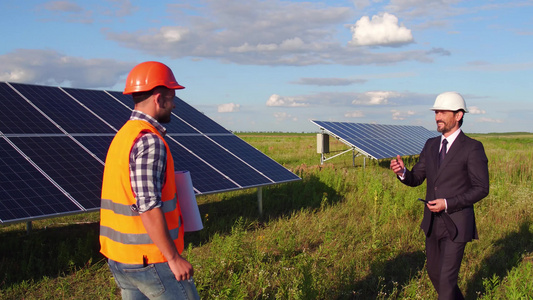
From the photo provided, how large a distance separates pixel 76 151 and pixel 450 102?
18.6 feet

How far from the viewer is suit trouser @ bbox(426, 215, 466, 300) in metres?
4.62

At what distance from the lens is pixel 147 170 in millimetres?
2535

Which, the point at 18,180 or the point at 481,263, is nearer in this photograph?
the point at 18,180

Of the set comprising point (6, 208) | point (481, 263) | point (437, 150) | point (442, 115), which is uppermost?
point (442, 115)

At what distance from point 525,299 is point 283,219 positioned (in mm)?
4522

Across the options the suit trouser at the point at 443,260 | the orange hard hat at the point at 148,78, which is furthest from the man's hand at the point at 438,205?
the orange hard hat at the point at 148,78

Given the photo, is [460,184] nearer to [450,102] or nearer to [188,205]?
[450,102]

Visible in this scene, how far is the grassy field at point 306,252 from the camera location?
18.7 feet

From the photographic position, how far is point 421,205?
32.7ft

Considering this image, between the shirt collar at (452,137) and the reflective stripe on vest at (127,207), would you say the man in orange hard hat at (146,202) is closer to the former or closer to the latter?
the reflective stripe on vest at (127,207)

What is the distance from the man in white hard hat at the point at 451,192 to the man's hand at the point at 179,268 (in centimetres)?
291

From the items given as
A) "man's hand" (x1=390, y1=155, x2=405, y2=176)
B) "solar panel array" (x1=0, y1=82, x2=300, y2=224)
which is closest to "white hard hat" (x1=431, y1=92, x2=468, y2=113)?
"man's hand" (x1=390, y1=155, x2=405, y2=176)

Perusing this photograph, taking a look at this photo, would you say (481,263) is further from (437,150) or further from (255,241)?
(255,241)

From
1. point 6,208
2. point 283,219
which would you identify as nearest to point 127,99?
point 283,219
